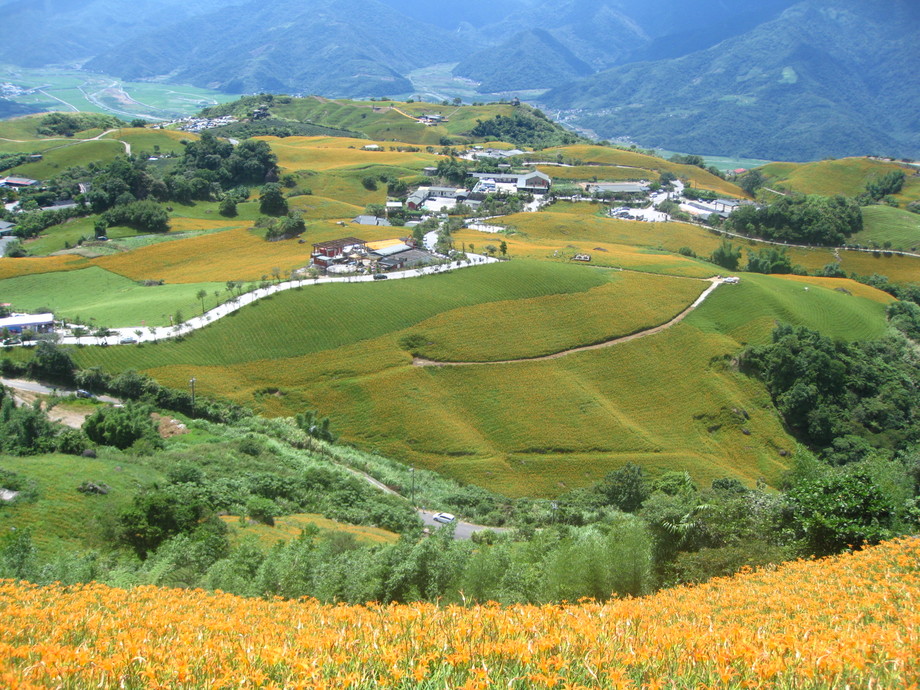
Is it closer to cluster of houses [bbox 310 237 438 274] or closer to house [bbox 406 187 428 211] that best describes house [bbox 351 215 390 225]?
house [bbox 406 187 428 211]

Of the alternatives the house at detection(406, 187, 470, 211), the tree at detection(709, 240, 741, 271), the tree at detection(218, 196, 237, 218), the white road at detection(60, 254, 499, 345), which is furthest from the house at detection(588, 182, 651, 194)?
the tree at detection(218, 196, 237, 218)

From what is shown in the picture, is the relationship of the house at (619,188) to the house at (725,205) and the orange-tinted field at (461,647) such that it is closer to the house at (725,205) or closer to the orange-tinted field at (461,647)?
the house at (725,205)

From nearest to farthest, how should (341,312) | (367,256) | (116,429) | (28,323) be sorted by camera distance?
1. (116,429)
2. (28,323)
3. (341,312)
4. (367,256)

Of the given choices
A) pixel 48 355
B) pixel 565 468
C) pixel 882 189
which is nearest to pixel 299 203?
pixel 48 355

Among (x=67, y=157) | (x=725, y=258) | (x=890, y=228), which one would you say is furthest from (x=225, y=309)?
(x=890, y=228)

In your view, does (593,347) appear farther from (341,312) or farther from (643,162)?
(643,162)

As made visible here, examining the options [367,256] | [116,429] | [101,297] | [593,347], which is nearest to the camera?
[116,429]

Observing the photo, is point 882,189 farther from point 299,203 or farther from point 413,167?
point 299,203
